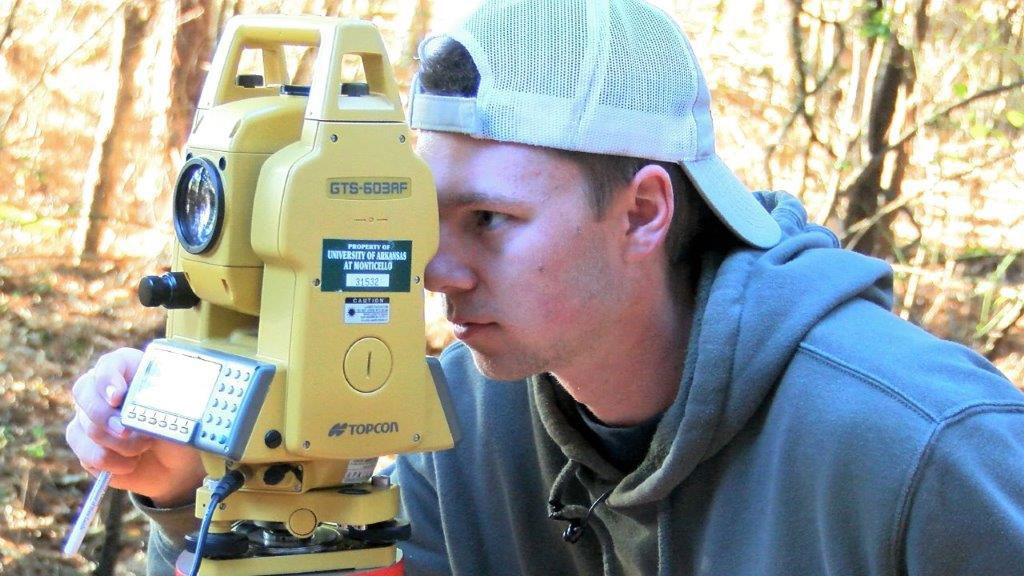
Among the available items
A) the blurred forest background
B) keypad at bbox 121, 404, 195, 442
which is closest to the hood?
keypad at bbox 121, 404, 195, 442

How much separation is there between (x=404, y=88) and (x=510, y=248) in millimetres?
4226

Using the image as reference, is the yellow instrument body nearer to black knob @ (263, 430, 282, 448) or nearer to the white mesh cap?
black knob @ (263, 430, 282, 448)

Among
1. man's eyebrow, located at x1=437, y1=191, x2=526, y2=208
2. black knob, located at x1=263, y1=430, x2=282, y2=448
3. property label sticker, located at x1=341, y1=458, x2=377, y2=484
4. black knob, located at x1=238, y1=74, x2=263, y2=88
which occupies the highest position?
black knob, located at x1=238, y1=74, x2=263, y2=88

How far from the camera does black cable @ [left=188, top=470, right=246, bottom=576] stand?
1578mm

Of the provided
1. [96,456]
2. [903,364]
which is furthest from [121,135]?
[903,364]

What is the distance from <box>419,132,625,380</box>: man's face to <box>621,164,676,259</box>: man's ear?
77mm

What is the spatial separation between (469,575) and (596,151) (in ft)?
2.75

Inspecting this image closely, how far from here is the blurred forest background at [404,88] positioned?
15.3 ft

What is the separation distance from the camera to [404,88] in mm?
5930

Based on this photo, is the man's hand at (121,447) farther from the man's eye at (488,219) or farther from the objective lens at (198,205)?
the man's eye at (488,219)

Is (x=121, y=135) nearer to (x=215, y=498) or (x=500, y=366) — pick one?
(x=500, y=366)

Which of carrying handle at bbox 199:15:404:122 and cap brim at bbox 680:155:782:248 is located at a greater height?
carrying handle at bbox 199:15:404:122

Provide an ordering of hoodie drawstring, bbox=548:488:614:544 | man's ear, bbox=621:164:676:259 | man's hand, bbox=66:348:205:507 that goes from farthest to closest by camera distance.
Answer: hoodie drawstring, bbox=548:488:614:544 → man's ear, bbox=621:164:676:259 → man's hand, bbox=66:348:205:507

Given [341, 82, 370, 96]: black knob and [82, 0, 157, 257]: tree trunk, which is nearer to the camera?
[341, 82, 370, 96]: black knob
